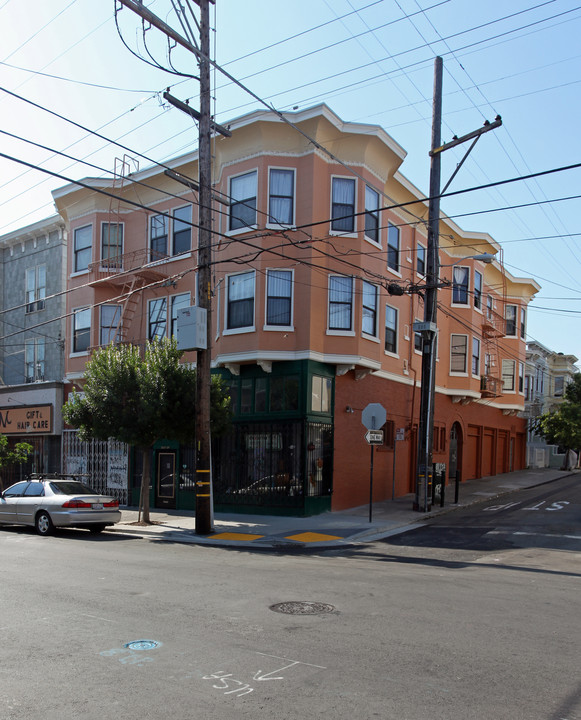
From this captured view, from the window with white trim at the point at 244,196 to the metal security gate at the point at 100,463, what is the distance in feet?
29.4

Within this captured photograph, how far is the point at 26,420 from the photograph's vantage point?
27234mm

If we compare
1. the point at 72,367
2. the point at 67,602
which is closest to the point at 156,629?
the point at 67,602

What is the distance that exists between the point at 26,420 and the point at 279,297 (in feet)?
47.2

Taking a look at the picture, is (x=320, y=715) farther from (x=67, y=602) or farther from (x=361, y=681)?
(x=67, y=602)

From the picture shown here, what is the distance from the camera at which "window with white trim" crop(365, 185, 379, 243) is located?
19922 millimetres

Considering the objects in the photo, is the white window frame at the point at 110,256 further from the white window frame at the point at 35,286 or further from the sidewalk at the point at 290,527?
the sidewalk at the point at 290,527

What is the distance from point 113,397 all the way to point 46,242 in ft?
47.4

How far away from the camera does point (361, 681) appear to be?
4930mm

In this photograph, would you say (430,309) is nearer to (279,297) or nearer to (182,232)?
(279,297)

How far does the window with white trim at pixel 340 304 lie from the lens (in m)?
19.3

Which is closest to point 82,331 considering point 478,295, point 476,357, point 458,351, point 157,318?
point 157,318

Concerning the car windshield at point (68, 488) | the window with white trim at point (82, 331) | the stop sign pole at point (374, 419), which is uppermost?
the window with white trim at point (82, 331)

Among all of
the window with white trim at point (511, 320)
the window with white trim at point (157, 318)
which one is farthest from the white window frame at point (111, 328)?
the window with white trim at point (511, 320)

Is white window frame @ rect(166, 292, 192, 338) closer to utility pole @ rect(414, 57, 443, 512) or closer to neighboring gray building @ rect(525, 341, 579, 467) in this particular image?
utility pole @ rect(414, 57, 443, 512)
